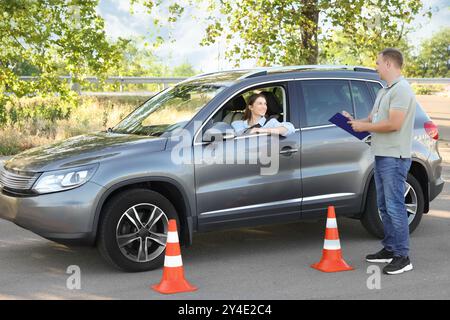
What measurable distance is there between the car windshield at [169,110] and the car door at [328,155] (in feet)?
3.15

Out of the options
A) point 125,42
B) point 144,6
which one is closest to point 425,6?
point 144,6

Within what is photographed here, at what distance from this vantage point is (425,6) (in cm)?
2153

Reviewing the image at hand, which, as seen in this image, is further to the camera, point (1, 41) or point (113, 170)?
point (1, 41)

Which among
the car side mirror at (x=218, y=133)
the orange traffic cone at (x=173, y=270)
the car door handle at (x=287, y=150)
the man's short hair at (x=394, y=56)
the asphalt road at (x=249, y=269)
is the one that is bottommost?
the asphalt road at (x=249, y=269)

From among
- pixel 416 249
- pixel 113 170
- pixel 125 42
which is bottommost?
pixel 416 249

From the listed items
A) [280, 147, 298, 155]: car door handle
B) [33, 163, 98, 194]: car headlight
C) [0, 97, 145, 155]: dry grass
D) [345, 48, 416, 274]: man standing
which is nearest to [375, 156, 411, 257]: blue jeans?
Answer: [345, 48, 416, 274]: man standing

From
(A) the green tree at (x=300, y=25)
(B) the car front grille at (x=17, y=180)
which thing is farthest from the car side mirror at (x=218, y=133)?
(A) the green tree at (x=300, y=25)

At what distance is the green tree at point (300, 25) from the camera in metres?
19.4

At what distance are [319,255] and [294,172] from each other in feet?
2.86

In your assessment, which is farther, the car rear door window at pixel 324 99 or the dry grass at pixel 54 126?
the dry grass at pixel 54 126

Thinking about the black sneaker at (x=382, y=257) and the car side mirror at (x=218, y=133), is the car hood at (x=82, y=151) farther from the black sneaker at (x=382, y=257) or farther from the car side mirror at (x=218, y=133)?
the black sneaker at (x=382, y=257)

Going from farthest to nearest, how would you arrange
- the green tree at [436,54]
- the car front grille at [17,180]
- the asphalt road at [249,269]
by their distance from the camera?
the green tree at [436,54] → the car front grille at [17,180] → the asphalt road at [249,269]

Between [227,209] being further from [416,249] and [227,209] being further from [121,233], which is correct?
[416,249]

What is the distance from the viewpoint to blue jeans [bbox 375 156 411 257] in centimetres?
678
